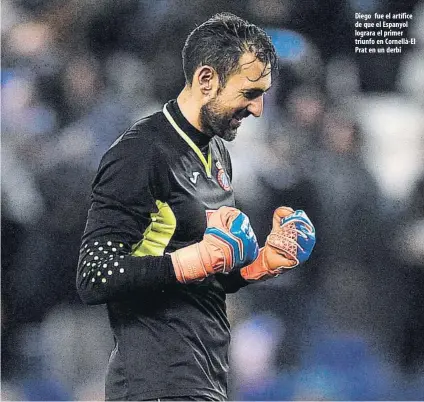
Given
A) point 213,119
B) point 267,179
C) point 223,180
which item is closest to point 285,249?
point 223,180

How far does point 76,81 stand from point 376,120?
900 millimetres

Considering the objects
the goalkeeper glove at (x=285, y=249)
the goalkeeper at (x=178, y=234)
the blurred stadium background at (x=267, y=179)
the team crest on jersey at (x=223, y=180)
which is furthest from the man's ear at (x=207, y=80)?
the blurred stadium background at (x=267, y=179)

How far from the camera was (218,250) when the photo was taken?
4.14 ft

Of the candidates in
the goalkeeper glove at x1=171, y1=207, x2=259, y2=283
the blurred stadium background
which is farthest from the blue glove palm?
the blurred stadium background

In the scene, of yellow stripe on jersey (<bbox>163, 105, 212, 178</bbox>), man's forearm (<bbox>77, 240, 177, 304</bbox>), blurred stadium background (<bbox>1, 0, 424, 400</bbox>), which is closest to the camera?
man's forearm (<bbox>77, 240, 177, 304</bbox>)

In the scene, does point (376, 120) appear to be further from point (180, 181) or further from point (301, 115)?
point (180, 181)

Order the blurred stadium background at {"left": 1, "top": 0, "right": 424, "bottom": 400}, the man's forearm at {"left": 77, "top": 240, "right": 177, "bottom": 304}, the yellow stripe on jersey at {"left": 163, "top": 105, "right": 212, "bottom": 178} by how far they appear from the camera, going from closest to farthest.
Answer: the man's forearm at {"left": 77, "top": 240, "right": 177, "bottom": 304}, the yellow stripe on jersey at {"left": 163, "top": 105, "right": 212, "bottom": 178}, the blurred stadium background at {"left": 1, "top": 0, "right": 424, "bottom": 400}

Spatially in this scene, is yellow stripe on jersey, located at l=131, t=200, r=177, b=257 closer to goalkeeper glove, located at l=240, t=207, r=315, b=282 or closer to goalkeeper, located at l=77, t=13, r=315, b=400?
goalkeeper, located at l=77, t=13, r=315, b=400

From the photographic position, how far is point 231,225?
1.30 metres

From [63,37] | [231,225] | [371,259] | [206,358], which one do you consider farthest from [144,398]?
[63,37]

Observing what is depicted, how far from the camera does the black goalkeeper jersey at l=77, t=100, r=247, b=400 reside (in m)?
1.25

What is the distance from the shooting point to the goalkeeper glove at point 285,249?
1.46 meters

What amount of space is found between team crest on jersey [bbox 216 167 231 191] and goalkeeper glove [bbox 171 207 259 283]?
0.45ft

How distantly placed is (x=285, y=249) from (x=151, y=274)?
0.32 meters
